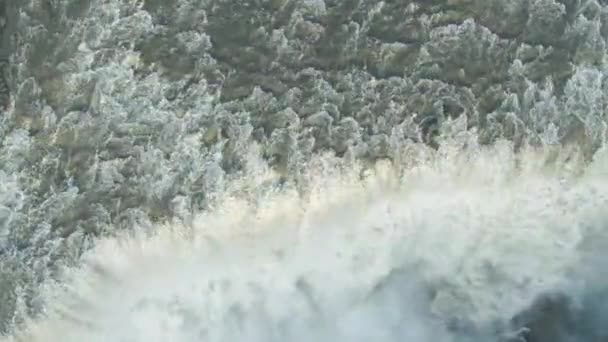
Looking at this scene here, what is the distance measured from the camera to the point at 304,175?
29.0 feet

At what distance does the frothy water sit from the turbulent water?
0.02 metres

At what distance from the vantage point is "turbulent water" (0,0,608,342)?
8594 mm

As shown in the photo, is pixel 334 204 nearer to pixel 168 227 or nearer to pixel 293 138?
pixel 293 138

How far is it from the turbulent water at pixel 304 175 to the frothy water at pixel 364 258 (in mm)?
17

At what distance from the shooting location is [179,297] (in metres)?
8.55

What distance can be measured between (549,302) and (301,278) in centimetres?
216

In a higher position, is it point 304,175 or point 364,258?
point 304,175

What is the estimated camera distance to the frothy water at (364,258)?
8.52 meters

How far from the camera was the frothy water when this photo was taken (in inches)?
335

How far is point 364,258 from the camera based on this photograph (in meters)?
8.80

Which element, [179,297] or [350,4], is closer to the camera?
[179,297]

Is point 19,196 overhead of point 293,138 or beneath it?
overhead

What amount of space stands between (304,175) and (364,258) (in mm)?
866

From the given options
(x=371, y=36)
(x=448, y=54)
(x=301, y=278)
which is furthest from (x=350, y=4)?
(x=301, y=278)
